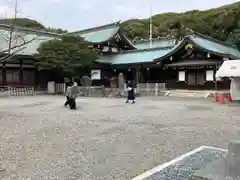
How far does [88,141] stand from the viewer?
7113 mm

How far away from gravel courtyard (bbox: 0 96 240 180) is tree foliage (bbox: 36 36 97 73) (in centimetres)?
1346

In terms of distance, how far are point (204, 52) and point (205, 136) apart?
19.6 m

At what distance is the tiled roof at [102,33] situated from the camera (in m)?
32.7

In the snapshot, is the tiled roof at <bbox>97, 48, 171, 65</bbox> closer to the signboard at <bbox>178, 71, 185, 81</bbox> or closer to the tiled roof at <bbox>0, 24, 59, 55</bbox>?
the signboard at <bbox>178, 71, 185, 81</bbox>

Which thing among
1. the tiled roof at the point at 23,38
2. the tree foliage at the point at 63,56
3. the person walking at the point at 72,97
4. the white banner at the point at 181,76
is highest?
the tiled roof at the point at 23,38

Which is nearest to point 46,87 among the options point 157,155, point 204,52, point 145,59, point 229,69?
point 145,59

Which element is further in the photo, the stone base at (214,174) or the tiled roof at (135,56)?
the tiled roof at (135,56)

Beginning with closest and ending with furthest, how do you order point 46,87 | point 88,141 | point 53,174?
1. point 53,174
2. point 88,141
3. point 46,87

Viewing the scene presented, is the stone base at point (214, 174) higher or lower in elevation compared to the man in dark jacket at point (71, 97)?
lower

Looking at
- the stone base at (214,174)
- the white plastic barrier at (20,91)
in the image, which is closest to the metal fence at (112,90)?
the white plastic barrier at (20,91)

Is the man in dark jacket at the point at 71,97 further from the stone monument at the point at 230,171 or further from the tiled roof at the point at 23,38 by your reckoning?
the tiled roof at the point at 23,38

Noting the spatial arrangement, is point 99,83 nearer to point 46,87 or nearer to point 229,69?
point 46,87

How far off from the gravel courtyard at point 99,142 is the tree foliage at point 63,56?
1346 centimetres

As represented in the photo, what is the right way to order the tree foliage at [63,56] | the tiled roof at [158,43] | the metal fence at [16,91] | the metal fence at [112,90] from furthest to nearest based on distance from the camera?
the tiled roof at [158,43] → the tree foliage at [63,56] → the metal fence at [16,91] → the metal fence at [112,90]
